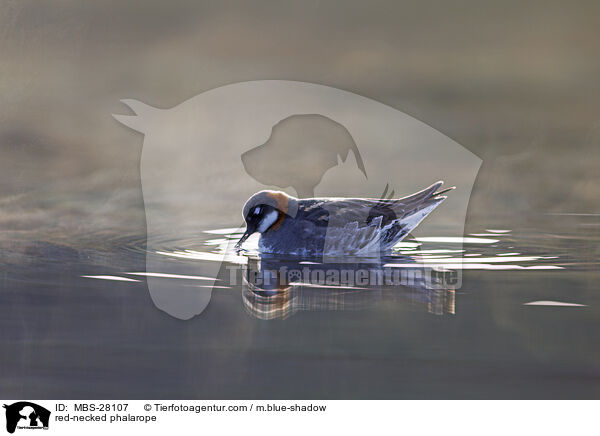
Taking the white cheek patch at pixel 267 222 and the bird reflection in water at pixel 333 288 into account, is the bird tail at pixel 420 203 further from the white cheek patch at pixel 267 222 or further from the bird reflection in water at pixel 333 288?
the white cheek patch at pixel 267 222

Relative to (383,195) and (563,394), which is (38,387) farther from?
(383,195)

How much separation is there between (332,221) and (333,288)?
87.9 inches

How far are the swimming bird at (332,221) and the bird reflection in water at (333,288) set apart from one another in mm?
687

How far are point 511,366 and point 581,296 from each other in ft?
6.25

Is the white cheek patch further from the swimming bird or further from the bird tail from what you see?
the bird tail

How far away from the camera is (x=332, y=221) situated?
8.66m

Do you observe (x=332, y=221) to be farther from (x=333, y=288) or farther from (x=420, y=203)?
(x=333, y=288)

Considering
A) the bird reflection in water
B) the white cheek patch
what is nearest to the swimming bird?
the white cheek patch

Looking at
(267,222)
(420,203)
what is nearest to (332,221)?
(267,222)

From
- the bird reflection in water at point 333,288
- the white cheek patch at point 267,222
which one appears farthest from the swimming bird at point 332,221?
the bird reflection in water at point 333,288

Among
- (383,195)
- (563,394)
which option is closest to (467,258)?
(383,195)

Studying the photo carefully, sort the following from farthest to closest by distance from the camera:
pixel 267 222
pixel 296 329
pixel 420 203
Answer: pixel 420 203
pixel 267 222
pixel 296 329

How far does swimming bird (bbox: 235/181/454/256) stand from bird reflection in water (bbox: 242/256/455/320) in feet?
2.25

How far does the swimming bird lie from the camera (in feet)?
28.0
